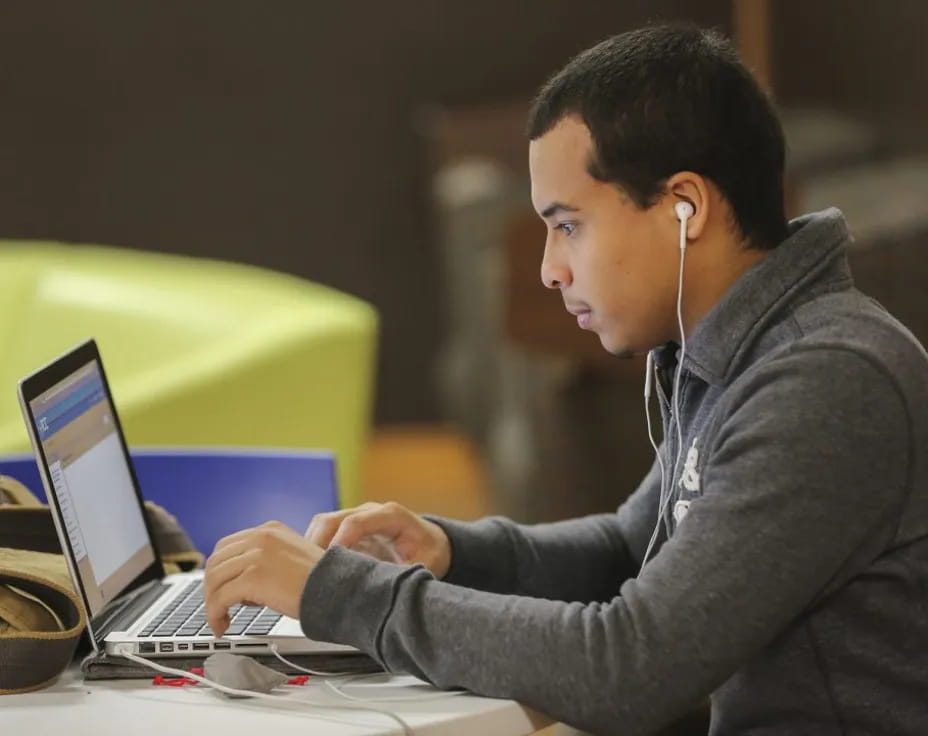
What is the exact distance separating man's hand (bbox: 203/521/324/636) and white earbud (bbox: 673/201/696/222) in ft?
1.40

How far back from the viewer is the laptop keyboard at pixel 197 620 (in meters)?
1.40

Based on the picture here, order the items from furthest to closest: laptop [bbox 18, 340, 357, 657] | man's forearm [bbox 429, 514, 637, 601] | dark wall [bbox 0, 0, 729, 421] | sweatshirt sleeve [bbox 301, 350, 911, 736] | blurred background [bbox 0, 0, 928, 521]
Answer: dark wall [bbox 0, 0, 729, 421]
blurred background [bbox 0, 0, 928, 521]
man's forearm [bbox 429, 514, 637, 601]
laptop [bbox 18, 340, 357, 657]
sweatshirt sleeve [bbox 301, 350, 911, 736]

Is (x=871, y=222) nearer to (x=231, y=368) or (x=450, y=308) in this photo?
(x=231, y=368)

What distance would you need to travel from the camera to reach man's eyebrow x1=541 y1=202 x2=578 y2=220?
133cm

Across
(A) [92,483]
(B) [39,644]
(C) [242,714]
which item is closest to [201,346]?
(A) [92,483]

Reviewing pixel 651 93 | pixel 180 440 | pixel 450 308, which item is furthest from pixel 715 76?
pixel 450 308

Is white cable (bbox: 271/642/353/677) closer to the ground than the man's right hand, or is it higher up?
closer to the ground

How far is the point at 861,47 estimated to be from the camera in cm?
292

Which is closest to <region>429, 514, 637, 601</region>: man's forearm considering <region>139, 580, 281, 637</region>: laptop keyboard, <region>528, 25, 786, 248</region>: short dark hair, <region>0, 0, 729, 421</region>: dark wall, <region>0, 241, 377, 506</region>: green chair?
<region>139, 580, 281, 637</region>: laptop keyboard

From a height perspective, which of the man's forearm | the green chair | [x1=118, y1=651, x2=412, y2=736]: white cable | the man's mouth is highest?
the man's mouth

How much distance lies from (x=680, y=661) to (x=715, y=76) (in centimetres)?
50

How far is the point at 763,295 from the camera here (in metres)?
1.30

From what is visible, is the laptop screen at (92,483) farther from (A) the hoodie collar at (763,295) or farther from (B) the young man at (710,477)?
(A) the hoodie collar at (763,295)

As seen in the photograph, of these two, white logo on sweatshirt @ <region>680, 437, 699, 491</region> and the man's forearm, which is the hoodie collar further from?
the man's forearm
